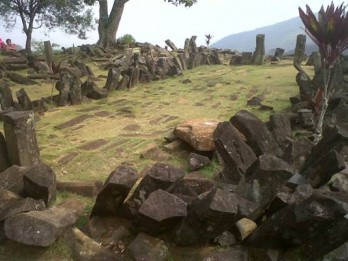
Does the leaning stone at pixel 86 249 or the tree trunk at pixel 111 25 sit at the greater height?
the tree trunk at pixel 111 25

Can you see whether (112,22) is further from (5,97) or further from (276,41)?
(276,41)

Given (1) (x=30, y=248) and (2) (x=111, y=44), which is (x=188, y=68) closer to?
(2) (x=111, y=44)

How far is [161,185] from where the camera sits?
9.75ft

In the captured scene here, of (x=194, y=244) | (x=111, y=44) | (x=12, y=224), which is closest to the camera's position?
(x=12, y=224)

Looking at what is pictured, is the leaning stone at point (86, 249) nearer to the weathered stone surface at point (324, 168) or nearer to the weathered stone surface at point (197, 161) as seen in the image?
the weathered stone surface at point (197, 161)

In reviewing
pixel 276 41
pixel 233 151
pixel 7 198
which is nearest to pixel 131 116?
pixel 233 151

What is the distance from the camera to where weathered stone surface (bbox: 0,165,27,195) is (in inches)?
129

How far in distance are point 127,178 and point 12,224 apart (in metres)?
0.91

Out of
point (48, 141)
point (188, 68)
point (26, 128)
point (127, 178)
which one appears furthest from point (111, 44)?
point (127, 178)

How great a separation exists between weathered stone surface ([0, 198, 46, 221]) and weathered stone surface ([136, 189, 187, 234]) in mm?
867

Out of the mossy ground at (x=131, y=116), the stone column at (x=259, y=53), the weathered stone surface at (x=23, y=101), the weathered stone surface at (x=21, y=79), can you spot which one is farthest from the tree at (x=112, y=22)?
the weathered stone surface at (x=23, y=101)

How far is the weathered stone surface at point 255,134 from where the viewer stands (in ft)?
14.0

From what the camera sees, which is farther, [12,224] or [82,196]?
[82,196]

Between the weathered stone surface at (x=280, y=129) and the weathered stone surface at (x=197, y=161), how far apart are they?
110 centimetres
